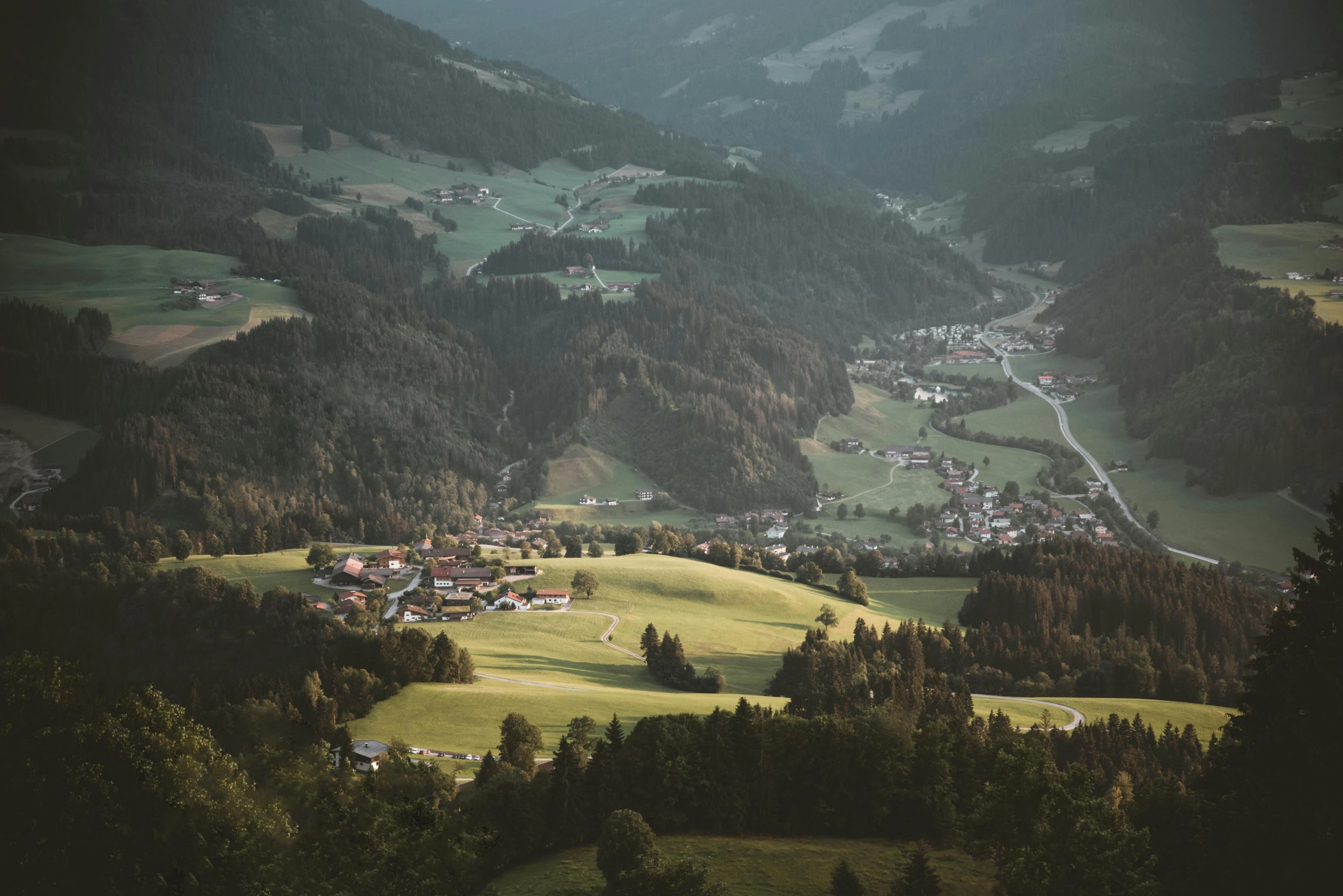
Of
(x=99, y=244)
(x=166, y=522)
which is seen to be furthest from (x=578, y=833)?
(x=99, y=244)

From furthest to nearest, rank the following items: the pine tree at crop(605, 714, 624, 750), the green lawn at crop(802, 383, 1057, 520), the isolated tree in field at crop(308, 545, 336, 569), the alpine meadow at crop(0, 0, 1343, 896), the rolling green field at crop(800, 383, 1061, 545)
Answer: the green lawn at crop(802, 383, 1057, 520)
the rolling green field at crop(800, 383, 1061, 545)
the isolated tree in field at crop(308, 545, 336, 569)
the pine tree at crop(605, 714, 624, 750)
the alpine meadow at crop(0, 0, 1343, 896)

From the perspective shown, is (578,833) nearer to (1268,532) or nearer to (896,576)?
(896,576)

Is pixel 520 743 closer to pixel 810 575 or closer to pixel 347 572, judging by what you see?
pixel 347 572

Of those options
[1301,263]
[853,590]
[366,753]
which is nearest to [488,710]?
Answer: [366,753]

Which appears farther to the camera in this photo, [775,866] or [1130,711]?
[1130,711]

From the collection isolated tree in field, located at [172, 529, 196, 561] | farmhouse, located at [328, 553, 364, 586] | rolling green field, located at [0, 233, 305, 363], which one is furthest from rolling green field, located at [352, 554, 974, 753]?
rolling green field, located at [0, 233, 305, 363]

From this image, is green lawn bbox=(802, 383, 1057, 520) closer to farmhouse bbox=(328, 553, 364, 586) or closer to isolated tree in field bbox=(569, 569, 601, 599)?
isolated tree in field bbox=(569, 569, 601, 599)
